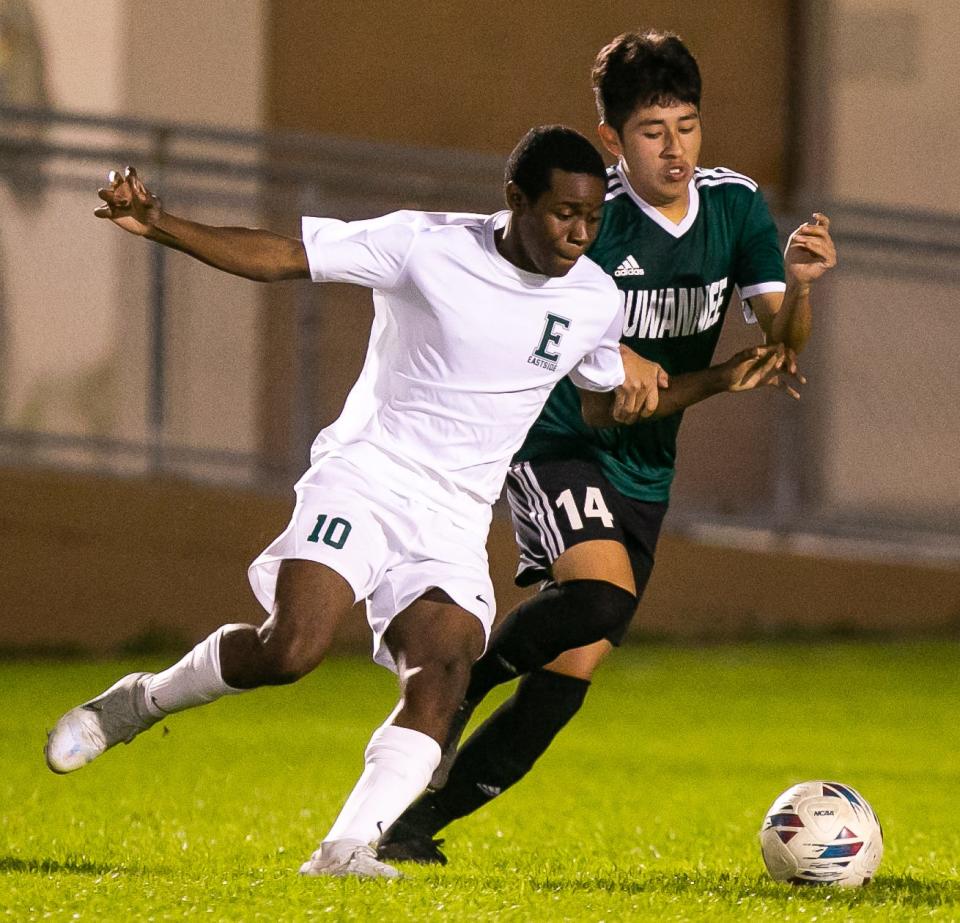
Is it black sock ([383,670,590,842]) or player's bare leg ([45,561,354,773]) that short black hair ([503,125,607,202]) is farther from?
black sock ([383,670,590,842])

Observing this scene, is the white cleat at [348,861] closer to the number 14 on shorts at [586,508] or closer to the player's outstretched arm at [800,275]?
the number 14 on shorts at [586,508]

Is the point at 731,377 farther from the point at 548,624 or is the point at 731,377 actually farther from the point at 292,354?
the point at 292,354

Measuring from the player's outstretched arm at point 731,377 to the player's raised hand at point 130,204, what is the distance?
1.35 meters

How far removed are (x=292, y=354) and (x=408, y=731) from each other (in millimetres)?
7464

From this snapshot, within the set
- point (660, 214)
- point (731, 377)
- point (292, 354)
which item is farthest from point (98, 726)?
A: point (292, 354)

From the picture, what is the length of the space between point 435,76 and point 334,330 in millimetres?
3144

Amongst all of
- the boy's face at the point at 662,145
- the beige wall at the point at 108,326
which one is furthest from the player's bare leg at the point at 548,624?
the beige wall at the point at 108,326

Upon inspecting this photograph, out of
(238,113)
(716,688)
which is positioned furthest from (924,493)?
(238,113)

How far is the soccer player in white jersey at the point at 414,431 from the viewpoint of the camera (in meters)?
4.58

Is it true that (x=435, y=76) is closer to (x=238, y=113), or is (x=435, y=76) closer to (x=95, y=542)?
(x=238, y=113)

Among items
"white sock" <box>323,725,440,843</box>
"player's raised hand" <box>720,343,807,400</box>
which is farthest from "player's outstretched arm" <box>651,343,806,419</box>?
"white sock" <box>323,725,440,843</box>

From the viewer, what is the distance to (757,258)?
5.56 metres

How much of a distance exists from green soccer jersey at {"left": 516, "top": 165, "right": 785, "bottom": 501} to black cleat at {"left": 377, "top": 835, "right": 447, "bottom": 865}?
1.06m

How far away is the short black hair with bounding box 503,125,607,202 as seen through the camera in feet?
15.5
